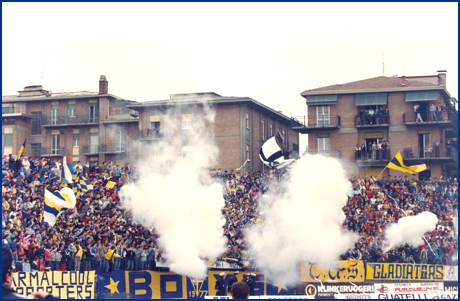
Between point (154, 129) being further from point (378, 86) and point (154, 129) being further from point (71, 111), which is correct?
point (71, 111)

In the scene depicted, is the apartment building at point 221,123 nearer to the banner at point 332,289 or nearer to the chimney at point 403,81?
the chimney at point 403,81

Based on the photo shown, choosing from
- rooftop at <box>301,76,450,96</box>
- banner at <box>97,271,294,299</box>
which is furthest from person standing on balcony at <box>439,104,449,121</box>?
banner at <box>97,271,294,299</box>

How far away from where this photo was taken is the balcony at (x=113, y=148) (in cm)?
5325

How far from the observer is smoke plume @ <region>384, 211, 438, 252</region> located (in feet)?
86.7

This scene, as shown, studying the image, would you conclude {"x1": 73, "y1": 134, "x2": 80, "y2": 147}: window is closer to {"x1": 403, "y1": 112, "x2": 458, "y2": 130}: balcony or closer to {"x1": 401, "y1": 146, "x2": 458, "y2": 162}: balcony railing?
{"x1": 403, "y1": 112, "x2": 458, "y2": 130}: balcony

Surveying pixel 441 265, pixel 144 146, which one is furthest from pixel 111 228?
pixel 144 146

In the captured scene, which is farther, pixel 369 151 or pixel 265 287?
pixel 369 151

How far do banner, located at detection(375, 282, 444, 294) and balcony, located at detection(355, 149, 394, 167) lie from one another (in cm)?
1816

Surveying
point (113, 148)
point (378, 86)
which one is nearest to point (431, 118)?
point (378, 86)

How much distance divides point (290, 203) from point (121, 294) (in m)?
6.84

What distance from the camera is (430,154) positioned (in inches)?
1674

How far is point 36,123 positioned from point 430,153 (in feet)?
101

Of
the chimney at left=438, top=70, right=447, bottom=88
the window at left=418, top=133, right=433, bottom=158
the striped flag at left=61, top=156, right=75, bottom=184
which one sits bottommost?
the striped flag at left=61, top=156, right=75, bottom=184

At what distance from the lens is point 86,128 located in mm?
56656
